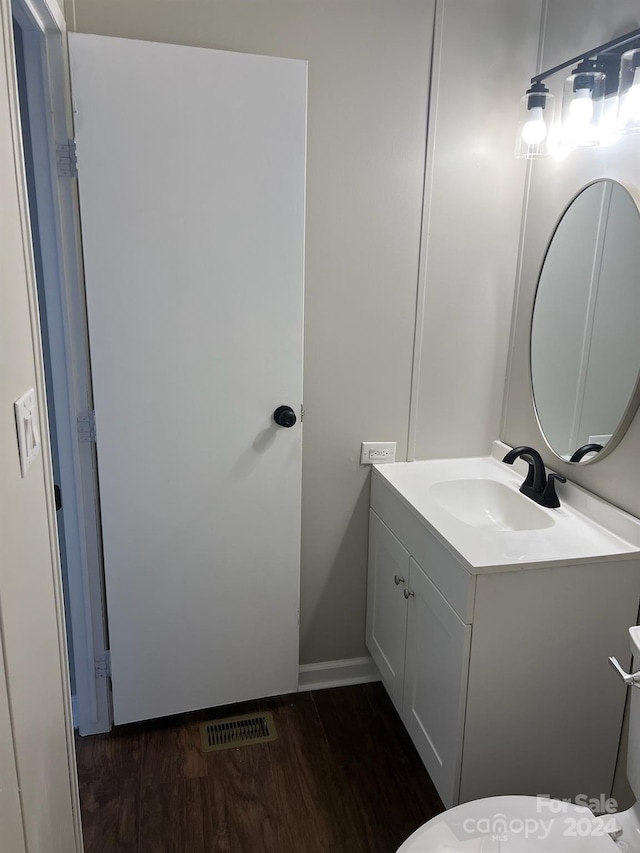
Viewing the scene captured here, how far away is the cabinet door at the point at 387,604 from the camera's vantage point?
6.50 ft

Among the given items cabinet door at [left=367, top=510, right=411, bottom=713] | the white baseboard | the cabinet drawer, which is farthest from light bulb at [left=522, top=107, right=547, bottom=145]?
the white baseboard

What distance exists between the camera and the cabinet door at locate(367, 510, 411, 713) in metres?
1.98

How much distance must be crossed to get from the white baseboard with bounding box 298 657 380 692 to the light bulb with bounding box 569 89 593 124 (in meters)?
1.90

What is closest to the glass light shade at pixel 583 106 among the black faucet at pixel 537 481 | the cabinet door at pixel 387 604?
the black faucet at pixel 537 481

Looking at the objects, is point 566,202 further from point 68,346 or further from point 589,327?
point 68,346

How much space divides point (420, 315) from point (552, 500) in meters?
0.73

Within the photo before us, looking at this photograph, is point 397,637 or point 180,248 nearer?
point 180,248

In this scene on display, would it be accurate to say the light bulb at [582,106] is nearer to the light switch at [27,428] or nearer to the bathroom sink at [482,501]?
the bathroom sink at [482,501]

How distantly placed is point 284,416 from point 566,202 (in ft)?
3.49

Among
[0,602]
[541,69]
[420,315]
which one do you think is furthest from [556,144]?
[0,602]

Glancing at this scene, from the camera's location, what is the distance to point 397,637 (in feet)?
6.64

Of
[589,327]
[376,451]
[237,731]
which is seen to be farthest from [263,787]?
[589,327]

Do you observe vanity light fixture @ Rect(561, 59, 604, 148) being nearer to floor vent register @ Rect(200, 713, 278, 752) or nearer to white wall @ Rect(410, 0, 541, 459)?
white wall @ Rect(410, 0, 541, 459)

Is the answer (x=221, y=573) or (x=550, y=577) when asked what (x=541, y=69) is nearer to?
(x=550, y=577)
